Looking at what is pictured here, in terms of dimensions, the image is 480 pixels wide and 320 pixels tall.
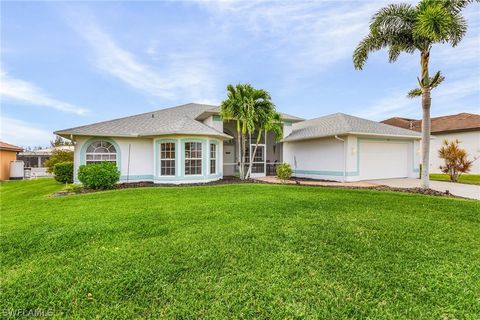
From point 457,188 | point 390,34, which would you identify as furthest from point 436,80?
point 457,188

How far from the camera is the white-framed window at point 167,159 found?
43.1 ft

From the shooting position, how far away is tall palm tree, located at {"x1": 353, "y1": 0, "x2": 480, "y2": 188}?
29.6 feet

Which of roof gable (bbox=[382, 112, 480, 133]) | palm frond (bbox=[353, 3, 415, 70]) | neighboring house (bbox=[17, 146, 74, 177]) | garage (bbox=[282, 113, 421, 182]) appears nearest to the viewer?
palm frond (bbox=[353, 3, 415, 70])

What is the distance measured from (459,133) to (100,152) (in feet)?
96.0

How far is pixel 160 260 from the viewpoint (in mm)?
3850

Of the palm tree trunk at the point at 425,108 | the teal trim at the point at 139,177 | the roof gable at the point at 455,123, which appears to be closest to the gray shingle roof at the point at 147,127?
the teal trim at the point at 139,177

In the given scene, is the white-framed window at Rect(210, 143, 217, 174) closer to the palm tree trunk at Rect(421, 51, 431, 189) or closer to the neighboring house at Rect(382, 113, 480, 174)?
the palm tree trunk at Rect(421, 51, 431, 189)

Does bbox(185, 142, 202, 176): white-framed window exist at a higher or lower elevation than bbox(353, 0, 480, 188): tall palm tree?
lower

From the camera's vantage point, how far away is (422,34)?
9.37 metres

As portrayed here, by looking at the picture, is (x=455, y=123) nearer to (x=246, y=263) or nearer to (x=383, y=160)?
(x=383, y=160)

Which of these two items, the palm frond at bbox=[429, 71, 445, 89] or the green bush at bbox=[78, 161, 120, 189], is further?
the green bush at bbox=[78, 161, 120, 189]

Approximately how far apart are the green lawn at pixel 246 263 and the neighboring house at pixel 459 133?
18.9 meters

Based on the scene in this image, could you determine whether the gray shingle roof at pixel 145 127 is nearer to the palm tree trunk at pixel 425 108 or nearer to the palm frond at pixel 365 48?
the palm frond at pixel 365 48

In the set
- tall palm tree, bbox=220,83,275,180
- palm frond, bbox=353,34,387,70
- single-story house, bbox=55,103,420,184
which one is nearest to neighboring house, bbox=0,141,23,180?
single-story house, bbox=55,103,420,184
